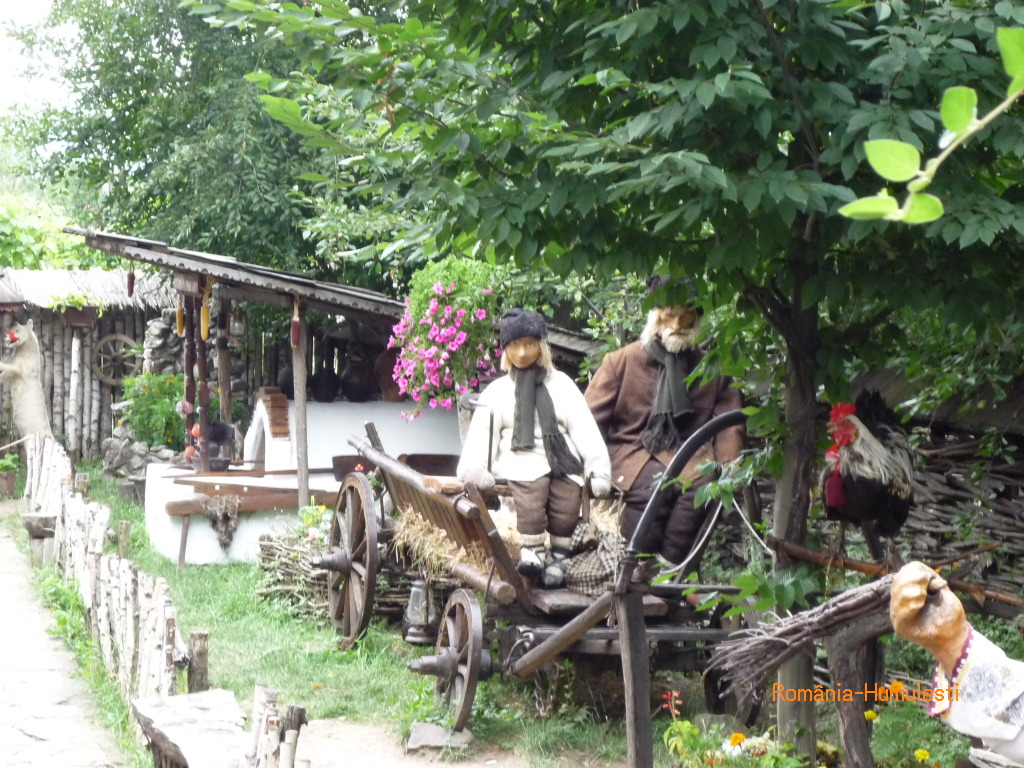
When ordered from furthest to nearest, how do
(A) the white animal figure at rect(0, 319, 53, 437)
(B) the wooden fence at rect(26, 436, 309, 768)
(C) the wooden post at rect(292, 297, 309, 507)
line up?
(A) the white animal figure at rect(0, 319, 53, 437) < (C) the wooden post at rect(292, 297, 309, 507) < (B) the wooden fence at rect(26, 436, 309, 768)

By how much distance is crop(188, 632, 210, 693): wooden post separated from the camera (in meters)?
5.19

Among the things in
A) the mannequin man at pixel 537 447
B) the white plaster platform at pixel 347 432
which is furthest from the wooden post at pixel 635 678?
the white plaster platform at pixel 347 432

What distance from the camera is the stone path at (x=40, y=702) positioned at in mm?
5523

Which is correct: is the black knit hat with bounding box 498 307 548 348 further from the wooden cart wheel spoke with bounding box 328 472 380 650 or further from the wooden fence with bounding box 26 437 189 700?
the wooden fence with bounding box 26 437 189 700

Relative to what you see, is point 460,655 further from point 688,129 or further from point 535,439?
point 688,129

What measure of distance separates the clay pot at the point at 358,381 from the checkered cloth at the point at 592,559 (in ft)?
21.3

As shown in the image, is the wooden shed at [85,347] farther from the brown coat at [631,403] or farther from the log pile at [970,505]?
the log pile at [970,505]

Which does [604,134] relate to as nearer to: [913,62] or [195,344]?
[913,62]

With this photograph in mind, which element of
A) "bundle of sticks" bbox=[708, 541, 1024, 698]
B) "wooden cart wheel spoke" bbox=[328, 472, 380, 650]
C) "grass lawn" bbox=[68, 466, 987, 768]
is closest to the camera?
"bundle of sticks" bbox=[708, 541, 1024, 698]

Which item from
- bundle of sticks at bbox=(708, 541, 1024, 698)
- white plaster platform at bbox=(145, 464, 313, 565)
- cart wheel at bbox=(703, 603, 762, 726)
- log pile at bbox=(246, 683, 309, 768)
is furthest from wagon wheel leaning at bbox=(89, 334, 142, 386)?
bundle of sticks at bbox=(708, 541, 1024, 698)

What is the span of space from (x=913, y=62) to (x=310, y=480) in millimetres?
8499

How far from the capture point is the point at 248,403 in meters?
14.4

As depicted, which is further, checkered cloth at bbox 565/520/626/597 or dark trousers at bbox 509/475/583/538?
dark trousers at bbox 509/475/583/538

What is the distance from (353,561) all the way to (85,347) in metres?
10.2
